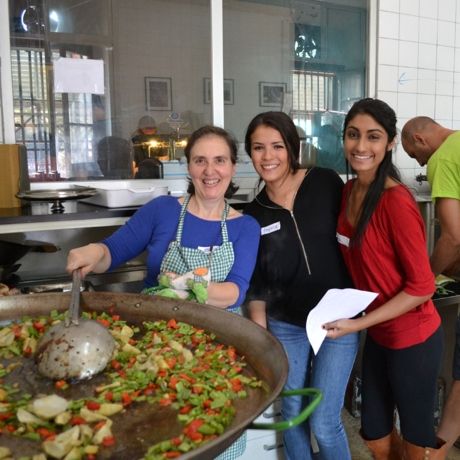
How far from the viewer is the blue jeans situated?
5.98ft

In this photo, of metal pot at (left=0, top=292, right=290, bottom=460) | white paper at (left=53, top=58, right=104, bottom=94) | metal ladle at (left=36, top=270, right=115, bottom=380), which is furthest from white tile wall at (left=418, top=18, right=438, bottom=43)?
metal ladle at (left=36, top=270, right=115, bottom=380)

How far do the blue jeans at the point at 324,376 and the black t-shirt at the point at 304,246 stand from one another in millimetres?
79

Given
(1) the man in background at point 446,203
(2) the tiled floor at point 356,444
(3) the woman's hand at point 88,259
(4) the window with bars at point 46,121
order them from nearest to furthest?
(3) the woman's hand at point 88,259 → (1) the man in background at point 446,203 → (2) the tiled floor at point 356,444 → (4) the window with bars at point 46,121

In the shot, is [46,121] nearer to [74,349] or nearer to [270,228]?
[270,228]

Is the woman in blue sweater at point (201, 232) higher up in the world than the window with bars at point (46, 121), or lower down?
lower down

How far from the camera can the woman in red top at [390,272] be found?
1.58 meters

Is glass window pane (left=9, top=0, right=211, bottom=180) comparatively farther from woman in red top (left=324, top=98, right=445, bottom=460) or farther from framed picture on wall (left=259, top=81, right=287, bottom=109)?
woman in red top (left=324, top=98, right=445, bottom=460)

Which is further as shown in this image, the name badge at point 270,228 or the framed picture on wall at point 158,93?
the framed picture on wall at point 158,93

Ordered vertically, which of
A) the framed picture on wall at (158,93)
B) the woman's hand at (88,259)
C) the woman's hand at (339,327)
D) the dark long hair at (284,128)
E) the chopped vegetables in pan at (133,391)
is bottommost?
the woman's hand at (339,327)

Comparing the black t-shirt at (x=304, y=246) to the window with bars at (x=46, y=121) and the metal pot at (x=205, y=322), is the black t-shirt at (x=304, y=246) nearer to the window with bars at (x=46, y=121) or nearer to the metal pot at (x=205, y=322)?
the metal pot at (x=205, y=322)

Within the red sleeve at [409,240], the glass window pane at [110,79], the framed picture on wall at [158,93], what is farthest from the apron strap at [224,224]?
the framed picture on wall at [158,93]

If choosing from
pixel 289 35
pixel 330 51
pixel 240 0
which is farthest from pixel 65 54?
pixel 330 51

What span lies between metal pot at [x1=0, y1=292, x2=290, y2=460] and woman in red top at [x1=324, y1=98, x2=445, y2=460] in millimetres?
405

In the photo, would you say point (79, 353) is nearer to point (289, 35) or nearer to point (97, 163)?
point (97, 163)
